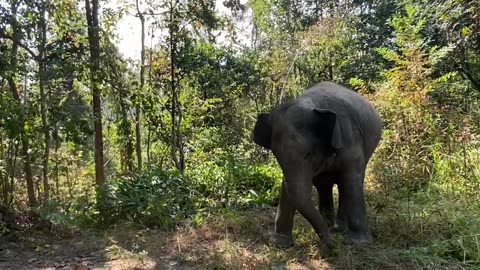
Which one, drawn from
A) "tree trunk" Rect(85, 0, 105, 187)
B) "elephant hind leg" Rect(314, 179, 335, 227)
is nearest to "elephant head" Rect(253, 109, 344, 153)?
"elephant hind leg" Rect(314, 179, 335, 227)

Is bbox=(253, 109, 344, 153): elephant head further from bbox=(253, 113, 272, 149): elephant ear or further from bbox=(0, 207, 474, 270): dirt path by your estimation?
bbox=(0, 207, 474, 270): dirt path

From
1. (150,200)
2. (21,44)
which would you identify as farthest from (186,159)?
(21,44)

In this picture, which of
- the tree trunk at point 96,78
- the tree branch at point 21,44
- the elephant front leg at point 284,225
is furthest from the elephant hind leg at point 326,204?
the tree branch at point 21,44

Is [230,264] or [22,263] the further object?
[22,263]

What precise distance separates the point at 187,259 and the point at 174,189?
272 centimetres

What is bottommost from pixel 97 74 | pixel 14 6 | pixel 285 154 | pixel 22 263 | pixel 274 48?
pixel 22 263

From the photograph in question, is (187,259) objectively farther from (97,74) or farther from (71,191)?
(71,191)

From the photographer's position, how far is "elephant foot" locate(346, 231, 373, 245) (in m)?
4.29

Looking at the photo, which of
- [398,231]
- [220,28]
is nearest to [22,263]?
[398,231]

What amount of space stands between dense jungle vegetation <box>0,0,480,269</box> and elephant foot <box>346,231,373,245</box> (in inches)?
2.7

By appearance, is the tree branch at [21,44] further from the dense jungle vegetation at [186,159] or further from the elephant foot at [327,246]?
A: the elephant foot at [327,246]

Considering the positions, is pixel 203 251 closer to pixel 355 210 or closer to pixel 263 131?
pixel 263 131

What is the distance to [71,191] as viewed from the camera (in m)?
9.85

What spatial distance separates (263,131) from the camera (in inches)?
171
